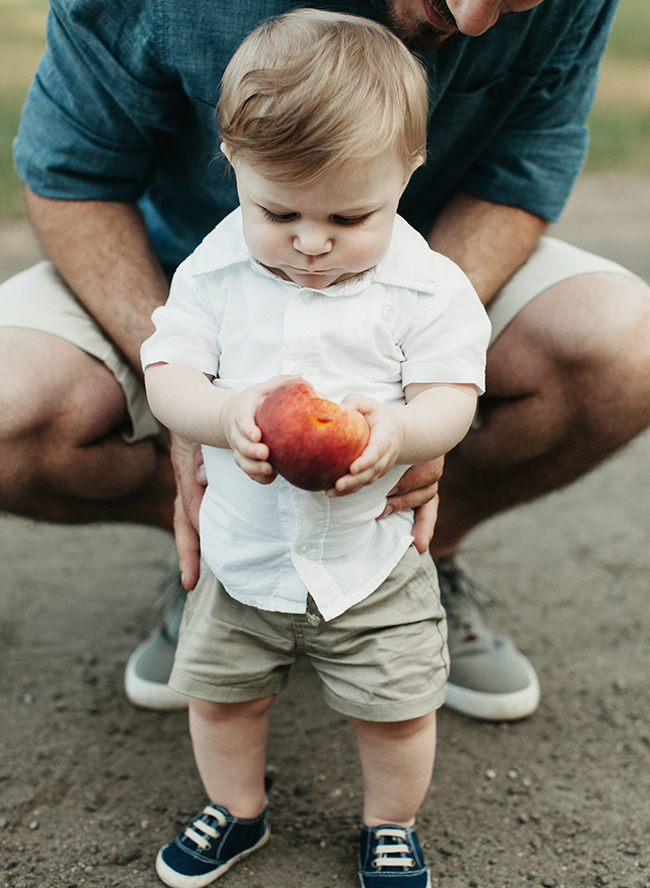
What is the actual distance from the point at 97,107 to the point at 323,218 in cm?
87

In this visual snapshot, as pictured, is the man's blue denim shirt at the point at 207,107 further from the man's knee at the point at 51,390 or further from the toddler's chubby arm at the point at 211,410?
the toddler's chubby arm at the point at 211,410

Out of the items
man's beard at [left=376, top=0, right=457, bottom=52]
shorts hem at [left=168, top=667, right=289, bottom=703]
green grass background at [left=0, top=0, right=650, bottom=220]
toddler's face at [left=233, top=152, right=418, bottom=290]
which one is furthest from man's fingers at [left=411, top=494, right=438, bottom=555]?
green grass background at [left=0, top=0, right=650, bottom=220]

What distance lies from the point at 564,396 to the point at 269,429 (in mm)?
1028

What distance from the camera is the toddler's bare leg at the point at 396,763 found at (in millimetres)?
1578

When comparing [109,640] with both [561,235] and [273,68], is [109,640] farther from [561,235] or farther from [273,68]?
[561,235]

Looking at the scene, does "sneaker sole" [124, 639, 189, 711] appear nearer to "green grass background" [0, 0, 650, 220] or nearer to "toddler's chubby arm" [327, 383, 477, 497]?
"toddler's chubby arm" [327, 383, 477, 497]

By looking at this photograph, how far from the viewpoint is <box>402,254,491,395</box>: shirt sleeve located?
4.71 feet

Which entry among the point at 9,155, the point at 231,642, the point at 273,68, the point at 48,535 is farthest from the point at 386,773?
the point at 9,155

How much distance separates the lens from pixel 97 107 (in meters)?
1.93

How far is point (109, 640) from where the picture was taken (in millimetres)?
2379

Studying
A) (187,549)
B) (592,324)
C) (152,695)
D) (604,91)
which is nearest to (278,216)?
(187,549)

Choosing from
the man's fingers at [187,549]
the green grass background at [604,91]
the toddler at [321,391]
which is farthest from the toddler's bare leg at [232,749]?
the green grass background at [604,91]

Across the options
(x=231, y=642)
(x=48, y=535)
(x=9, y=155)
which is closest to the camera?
(x=231, y=642)

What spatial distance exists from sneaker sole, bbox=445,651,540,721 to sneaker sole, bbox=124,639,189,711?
0.66m
